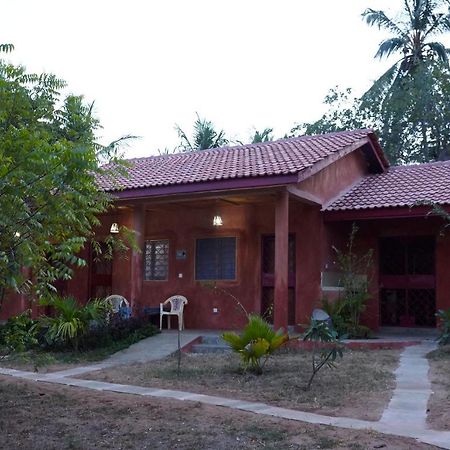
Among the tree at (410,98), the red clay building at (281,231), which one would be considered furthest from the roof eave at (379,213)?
the tree at (410,98)

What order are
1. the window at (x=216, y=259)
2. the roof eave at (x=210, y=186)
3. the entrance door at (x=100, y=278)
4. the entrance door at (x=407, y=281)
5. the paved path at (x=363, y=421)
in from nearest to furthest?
the paved path at (x=363, y=421), the roof eave at (x=210, y=186), the entrance door at (x=407, y=281), the window at (x=216, y=259), the entrance door at (x=100, y=278)

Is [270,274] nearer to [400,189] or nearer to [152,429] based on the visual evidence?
[400,189]

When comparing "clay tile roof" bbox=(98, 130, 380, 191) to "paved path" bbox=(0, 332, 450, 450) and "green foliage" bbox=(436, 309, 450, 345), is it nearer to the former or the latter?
"paved path" bbox=(0, 332, 450, 450)

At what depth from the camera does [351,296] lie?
40.3 ft

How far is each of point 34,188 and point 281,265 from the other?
22.9 feet

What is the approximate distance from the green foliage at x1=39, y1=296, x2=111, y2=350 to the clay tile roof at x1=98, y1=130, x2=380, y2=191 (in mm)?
2242

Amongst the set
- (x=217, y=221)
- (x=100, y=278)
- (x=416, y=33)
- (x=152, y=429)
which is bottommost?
(x=152, y=429)

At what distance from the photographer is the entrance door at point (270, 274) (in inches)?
537

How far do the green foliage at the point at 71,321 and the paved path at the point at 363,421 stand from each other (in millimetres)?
776

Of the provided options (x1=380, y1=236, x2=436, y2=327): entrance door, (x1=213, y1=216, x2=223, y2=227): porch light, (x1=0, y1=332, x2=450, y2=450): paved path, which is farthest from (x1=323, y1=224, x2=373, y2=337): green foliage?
(x1=213, y1=216, x2=223, y2=227): porch light

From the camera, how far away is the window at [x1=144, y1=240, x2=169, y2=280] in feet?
49.7

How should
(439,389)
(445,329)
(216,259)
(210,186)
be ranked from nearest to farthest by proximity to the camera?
(439,389) < (445,329) < (210,186) < (216,259)

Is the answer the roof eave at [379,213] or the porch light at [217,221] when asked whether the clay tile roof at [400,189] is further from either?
the porch light at [217,221]

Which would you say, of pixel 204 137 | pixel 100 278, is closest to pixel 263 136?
pixel 204 137
